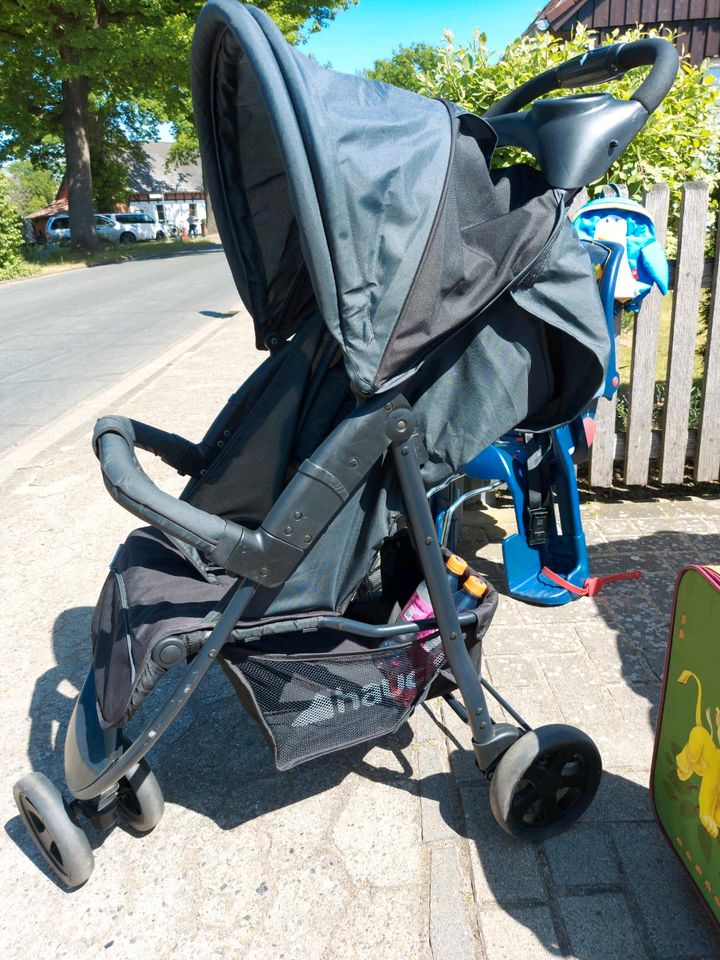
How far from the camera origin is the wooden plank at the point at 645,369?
399cm

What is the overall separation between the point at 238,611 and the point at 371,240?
0.91 metres

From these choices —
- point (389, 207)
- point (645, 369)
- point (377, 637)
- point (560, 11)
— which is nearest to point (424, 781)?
point (377, 637)

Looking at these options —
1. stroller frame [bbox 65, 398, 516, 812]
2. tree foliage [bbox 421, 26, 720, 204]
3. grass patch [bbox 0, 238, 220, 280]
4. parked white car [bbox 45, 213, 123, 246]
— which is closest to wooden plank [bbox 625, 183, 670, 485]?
tree foliage [bbox 421, 26, 720, 204]

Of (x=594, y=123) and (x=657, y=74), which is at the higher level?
(x=657, y=74)

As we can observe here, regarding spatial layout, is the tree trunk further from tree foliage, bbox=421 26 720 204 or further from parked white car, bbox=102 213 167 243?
tree foliage, bbox=421 26 720 204

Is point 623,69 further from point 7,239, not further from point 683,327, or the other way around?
point 7,239

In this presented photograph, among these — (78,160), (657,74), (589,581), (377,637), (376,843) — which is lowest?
(376,843)

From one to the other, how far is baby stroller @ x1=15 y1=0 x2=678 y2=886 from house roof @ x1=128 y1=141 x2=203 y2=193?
58884 mm

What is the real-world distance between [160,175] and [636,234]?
6755 centimetres

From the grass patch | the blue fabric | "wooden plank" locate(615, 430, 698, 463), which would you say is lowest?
"wooden plank" locate(615, 430, 698, 463)

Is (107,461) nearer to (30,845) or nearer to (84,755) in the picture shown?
(84,755)

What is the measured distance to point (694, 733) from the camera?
6.05 feet

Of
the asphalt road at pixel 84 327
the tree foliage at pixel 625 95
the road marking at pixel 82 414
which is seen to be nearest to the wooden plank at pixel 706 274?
the tree foliage at pixel 625 95

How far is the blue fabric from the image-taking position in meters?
3.35
